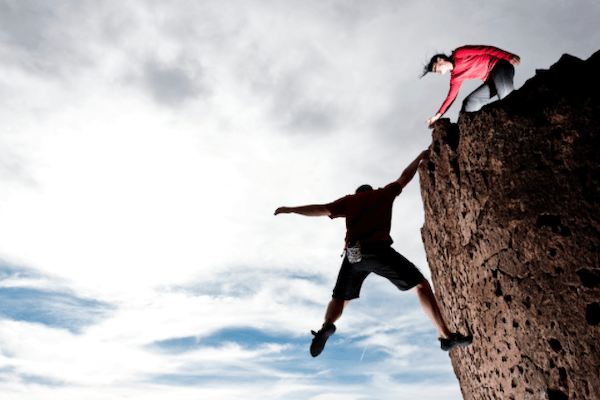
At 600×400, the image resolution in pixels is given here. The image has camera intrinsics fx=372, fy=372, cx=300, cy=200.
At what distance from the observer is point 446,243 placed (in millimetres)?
3957

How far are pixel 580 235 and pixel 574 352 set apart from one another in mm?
866

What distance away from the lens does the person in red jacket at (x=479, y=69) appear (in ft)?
13.0

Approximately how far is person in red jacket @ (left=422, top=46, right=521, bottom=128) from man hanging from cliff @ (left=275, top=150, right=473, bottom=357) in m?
0.83

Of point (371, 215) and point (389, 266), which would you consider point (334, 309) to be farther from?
point (371, 215)

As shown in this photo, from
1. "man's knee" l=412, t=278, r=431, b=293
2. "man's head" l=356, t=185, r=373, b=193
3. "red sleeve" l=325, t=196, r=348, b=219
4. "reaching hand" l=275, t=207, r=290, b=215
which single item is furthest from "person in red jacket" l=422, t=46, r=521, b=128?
"reaching hand" l=275, t=207, r=290, b=215

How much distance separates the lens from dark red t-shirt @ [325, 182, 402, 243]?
13.2ft

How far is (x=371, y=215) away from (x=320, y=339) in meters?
1.46

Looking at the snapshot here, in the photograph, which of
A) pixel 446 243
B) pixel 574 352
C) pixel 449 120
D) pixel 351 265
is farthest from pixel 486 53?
pixel 574 352

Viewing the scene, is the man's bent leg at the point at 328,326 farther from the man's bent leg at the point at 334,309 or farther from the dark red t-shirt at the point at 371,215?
the dark red t-shirt at the point at 371,215

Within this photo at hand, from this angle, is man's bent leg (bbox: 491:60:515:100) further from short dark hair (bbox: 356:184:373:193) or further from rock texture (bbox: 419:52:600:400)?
short dark hair (bbox: 356:184:373:193)

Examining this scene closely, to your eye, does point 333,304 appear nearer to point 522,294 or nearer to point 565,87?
point 522,294

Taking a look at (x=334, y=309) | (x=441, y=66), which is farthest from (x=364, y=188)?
(x=441, y=66)

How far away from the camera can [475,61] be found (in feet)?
13.5

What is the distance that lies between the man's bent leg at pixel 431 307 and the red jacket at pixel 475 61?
92.2 inches
